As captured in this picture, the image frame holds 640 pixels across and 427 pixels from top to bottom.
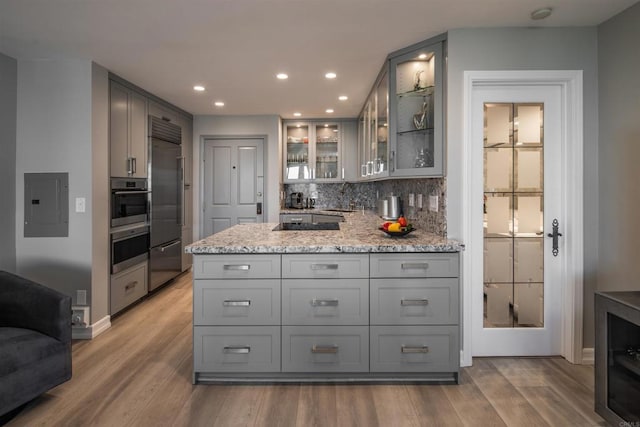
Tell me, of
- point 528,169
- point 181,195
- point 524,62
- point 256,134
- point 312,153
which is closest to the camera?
point 524,62

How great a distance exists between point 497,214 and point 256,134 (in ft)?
12.4

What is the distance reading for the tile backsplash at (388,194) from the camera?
286cm

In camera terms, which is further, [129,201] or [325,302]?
[129,201]

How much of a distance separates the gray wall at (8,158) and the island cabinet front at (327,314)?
6.81 ft

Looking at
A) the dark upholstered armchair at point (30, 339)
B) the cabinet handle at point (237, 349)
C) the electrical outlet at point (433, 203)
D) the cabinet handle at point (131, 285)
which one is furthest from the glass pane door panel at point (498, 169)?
the cabinet handle at point (131, 285)

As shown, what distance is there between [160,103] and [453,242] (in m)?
3.90

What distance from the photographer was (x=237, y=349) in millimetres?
2314

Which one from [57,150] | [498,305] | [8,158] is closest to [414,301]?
[498,305]

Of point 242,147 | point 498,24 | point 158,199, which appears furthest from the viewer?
point 242,147

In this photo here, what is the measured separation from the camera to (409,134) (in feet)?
9.95

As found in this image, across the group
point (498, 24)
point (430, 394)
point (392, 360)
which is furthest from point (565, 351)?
point (498, 24)

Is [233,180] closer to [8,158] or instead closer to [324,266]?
[8,158]

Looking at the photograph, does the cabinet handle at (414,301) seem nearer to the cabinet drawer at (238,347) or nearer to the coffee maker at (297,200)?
the cabinet drawer at (238,347)

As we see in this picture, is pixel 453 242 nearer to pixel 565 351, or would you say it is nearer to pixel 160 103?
pixel 565 351
